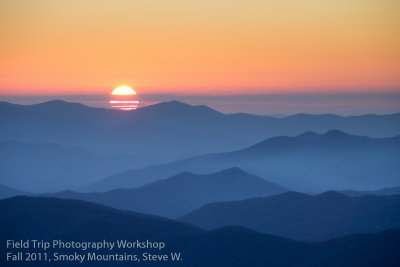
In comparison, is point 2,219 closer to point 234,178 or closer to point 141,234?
point 141,234

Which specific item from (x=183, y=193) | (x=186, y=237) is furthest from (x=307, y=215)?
(x=183, y=193)

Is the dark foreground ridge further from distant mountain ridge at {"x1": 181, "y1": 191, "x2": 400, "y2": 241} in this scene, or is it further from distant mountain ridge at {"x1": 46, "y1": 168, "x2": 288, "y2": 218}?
distant mountain ridge at {"x1": 46, "y1": 168, "x2": 288, "y2": 218}

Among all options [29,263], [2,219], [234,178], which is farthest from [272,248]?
[234,178]

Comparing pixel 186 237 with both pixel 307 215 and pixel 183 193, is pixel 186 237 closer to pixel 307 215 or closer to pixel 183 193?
pixel 307 215

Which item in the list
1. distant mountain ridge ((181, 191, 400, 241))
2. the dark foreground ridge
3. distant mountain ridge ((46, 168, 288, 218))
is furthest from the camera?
distant mountain ridge ((46, 168, 288, 218))

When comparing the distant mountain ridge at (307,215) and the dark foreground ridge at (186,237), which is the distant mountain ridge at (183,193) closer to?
the distant mountain ridge at (307,215)

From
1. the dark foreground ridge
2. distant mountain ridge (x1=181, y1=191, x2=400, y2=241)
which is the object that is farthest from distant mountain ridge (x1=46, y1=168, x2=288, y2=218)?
the dark foreground ridge
